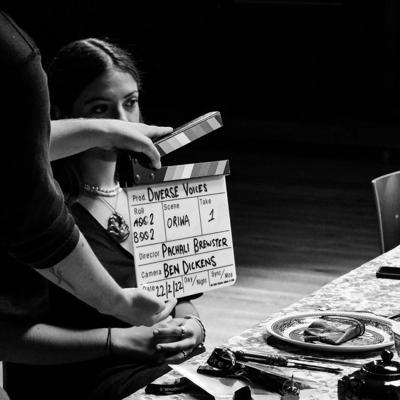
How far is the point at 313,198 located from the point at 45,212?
24.5ft

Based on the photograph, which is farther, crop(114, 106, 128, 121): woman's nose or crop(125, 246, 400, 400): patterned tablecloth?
crop(114, 106, 128, 121): woman's nose

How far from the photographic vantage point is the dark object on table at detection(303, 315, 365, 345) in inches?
90.0

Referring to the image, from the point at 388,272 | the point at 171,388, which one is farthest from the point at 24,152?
the point at 388,272

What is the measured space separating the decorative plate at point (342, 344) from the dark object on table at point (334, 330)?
1 centimetres

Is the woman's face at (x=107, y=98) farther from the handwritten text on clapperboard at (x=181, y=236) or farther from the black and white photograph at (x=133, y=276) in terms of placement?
the handwritten text on clapperboard at (x=181, y=236)

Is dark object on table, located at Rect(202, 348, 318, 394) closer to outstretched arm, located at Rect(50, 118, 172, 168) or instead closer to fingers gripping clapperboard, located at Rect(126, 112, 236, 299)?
fingers gripping clapperboard, located at Rect(126, 112, 236, 299)

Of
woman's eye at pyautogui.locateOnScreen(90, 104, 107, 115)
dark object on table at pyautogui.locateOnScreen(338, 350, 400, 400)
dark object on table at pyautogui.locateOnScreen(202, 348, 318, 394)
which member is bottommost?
dark object on table at pyautogui.locateOnScreen(202, 348, 318, 394)

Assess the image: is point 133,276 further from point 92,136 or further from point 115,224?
point 92,136

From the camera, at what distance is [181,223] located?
100 inches

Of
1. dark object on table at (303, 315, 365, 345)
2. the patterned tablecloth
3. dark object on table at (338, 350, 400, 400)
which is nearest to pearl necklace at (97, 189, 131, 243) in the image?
the patterned tablecloth

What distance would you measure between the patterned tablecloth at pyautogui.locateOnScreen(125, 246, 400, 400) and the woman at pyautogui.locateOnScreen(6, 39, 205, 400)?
366mm

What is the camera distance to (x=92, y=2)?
12.8 m

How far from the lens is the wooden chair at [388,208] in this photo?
12.2ft

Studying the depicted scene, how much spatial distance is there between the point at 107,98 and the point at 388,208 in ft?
4.55
